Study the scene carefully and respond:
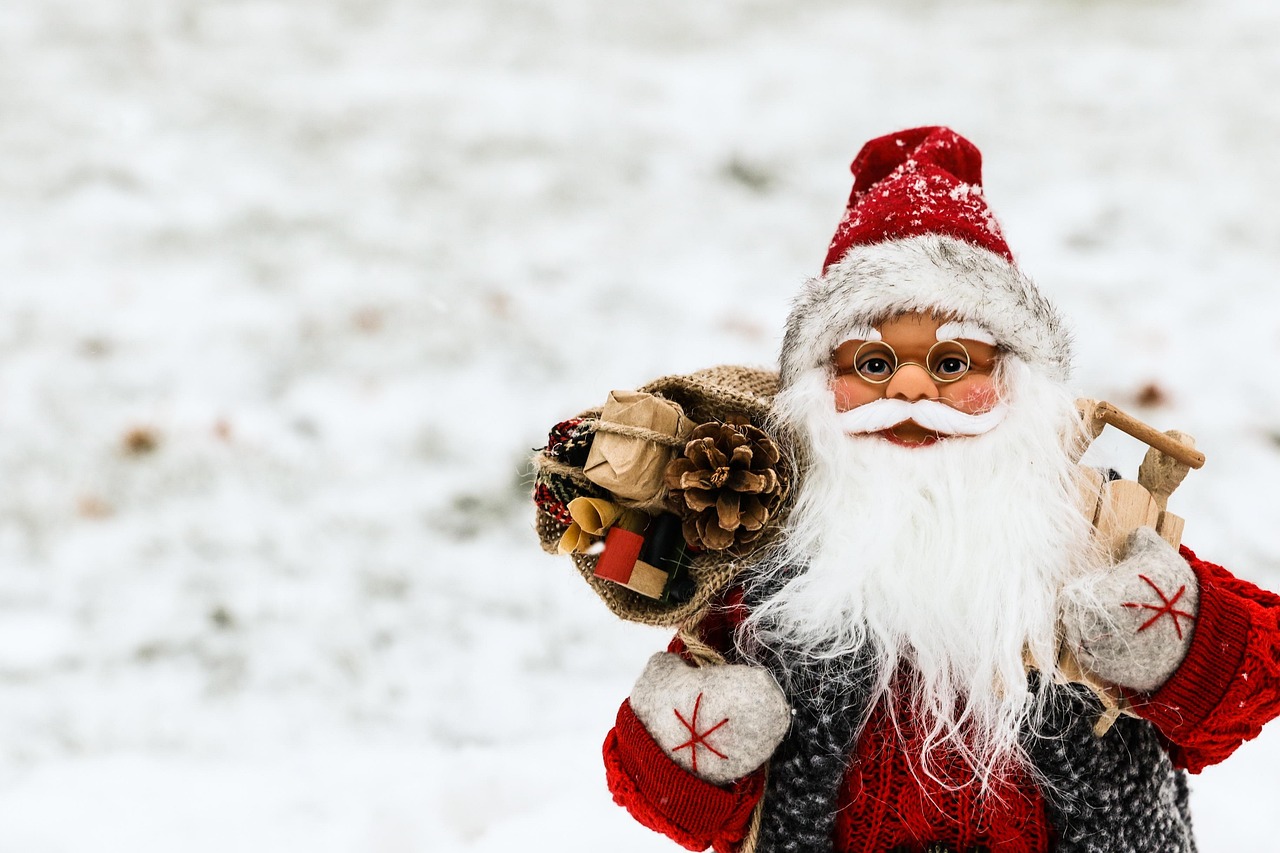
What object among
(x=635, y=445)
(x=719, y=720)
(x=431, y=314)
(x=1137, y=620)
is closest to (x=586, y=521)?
(x=635, y=445)

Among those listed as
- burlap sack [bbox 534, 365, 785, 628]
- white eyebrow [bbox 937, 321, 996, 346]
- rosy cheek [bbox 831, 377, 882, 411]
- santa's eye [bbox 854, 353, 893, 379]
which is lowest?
burlap sack [bbox 534, 365, 785, 628]

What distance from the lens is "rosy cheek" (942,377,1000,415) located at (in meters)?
1.21

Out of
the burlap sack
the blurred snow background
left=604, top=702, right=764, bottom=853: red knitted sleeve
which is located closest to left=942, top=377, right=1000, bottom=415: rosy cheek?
the burlap sack

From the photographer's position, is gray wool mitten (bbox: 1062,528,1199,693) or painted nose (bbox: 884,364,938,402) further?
painted nose (bbox: 884,364,938,402)

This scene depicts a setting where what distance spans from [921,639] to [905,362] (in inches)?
12.8

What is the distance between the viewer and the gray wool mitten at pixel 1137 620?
3.57 ft

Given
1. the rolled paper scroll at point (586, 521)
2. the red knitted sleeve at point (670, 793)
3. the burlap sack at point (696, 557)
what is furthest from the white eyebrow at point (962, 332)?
the red knitted sleeve at point (670, 793)

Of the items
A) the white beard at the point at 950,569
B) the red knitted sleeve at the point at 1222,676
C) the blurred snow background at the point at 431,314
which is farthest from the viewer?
the blurred snow background at the point at 431,314

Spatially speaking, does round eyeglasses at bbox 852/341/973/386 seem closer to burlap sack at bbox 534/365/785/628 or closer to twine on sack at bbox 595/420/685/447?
burlap sack at bbox 534/365/785/628

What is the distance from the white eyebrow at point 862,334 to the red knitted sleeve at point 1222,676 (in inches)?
17.3

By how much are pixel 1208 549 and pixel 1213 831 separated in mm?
517

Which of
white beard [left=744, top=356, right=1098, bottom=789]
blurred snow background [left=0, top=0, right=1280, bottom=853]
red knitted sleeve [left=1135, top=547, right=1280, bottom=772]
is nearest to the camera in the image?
red knitted sleeve [left=1135, top=547, right=1280, bottom=772]

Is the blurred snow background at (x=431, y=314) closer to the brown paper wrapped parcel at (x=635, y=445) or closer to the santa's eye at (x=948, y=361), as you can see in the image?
the brown paper wrapped parcel at (x=635, y=445)

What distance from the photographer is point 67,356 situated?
7.20 feet
